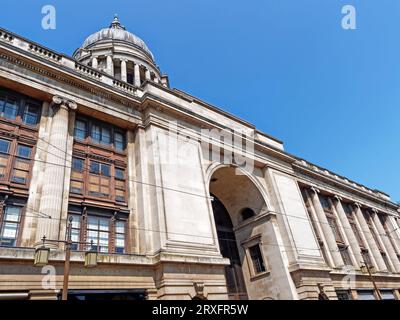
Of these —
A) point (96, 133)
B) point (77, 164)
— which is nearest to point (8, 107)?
point (77, 164)

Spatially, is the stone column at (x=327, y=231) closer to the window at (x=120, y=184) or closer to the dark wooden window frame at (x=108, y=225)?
the dark wooden window frame at (x=108, y=225)

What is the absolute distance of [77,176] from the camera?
47.9ft

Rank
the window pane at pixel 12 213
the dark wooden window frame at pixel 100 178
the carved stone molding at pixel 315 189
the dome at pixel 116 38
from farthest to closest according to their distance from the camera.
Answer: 1. the dome at pixel 116 38
2. the carved stone molding at pixel 315 189
3. the dark wooden window frame at pixel 100 178
4. the window pane at pixel 12 213

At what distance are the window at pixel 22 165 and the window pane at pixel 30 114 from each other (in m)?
1.61

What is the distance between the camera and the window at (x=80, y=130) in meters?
15.9

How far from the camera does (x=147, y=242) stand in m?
14.2

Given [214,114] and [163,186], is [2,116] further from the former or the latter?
[214,114]

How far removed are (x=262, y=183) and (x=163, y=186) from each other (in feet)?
35.3

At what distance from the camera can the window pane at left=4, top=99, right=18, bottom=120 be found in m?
14.0

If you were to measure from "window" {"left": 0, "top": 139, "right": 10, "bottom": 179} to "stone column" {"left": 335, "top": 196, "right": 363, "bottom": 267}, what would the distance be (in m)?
29.1

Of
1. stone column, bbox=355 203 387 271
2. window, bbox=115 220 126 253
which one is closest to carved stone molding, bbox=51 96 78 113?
window, bbox=115 220 126 253

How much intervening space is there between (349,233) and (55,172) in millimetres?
27893

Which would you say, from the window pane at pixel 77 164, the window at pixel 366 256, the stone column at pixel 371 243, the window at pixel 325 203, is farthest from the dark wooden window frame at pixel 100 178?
the stone column at pixel 371 243

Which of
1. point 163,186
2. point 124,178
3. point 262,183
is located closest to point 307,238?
point 262,183
